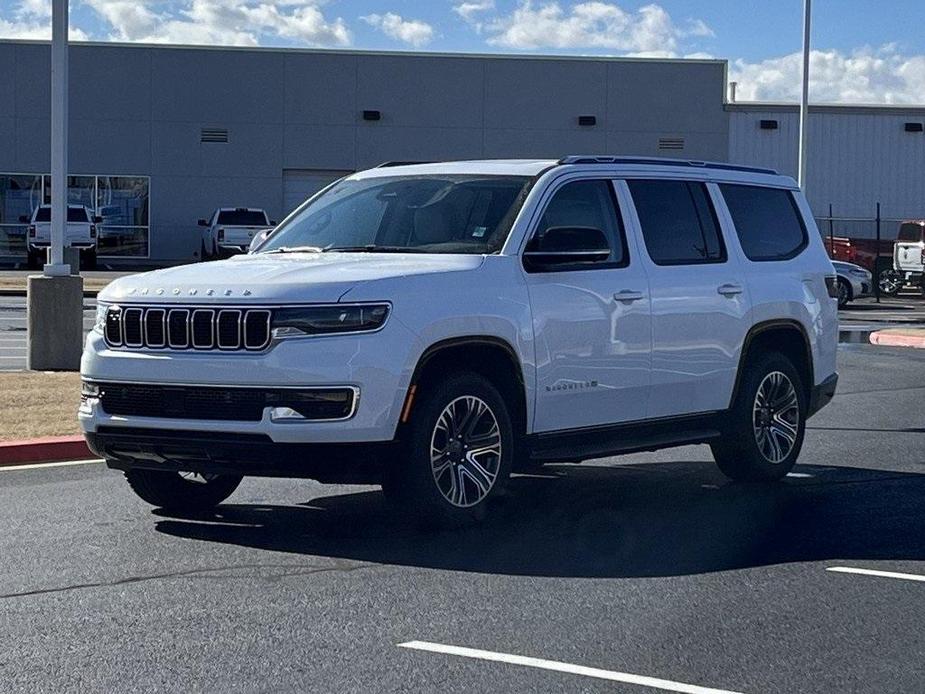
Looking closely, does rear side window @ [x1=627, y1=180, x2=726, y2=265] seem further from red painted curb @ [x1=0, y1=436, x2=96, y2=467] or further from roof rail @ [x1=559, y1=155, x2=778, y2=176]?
red painted curb @ [x1=0, y1=436, x2=96, y2=467]

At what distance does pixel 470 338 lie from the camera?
860cm

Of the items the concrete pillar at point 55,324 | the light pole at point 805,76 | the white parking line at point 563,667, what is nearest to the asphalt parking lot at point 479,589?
the white parking line at point 563,667

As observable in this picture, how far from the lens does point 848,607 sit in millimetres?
7109

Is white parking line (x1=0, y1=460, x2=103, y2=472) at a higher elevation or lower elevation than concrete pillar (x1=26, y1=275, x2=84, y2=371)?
lower

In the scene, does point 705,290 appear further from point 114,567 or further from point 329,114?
point 329,114

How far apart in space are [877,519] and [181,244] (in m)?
48.0

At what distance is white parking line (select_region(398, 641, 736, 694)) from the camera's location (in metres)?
5.77

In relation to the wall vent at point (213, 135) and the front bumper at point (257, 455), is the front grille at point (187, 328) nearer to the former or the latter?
the front bumper at point (257, 455)

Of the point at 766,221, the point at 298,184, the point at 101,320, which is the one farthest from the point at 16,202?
the point at 101,320

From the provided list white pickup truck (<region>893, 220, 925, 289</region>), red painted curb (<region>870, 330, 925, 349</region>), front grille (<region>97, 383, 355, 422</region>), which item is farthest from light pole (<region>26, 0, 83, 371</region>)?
white pickup truck (<region>893, 220, 925, 289</region>)

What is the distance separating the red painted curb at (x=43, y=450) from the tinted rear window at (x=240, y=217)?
36.8m

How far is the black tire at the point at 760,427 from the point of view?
10609 millimetres

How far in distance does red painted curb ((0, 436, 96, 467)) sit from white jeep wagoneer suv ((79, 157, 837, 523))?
253 cm

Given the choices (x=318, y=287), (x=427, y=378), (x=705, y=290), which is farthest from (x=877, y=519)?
(x=318, y=287)
